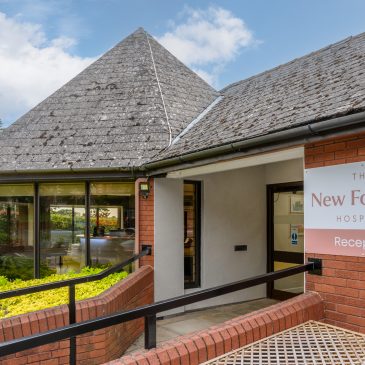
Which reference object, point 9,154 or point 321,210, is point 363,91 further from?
point 9,154

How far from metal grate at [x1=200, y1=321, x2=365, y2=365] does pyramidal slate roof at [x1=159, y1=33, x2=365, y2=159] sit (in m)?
2.10

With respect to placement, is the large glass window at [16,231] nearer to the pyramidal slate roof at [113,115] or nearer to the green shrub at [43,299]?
the pyramidal slate roof at [113,115]

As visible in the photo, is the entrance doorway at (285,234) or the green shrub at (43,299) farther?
the entrance doorway at (285,234)

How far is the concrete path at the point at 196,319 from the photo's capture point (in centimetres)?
630

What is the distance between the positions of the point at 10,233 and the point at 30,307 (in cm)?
354

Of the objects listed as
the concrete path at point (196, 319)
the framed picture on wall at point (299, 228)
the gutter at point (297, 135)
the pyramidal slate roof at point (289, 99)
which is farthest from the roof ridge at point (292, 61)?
the concrete path at point (196, 319)

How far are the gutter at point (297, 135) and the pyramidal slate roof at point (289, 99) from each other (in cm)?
9

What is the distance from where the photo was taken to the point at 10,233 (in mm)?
8211

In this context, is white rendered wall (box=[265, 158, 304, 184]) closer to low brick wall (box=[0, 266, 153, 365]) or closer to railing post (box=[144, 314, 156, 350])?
low brick wall (box=[0, 266, 153, 365])

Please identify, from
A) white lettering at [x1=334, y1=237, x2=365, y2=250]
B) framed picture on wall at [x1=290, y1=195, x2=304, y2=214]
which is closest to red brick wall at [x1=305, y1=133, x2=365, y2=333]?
white lettering at [x1=334, y1=237, x2=365, y2=250]

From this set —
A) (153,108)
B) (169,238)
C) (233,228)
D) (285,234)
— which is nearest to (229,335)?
(169,238)

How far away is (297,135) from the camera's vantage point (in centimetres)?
427

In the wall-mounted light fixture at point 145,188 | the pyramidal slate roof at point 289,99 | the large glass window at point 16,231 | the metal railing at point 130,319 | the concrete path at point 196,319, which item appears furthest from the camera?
the large glass window at point 16,231

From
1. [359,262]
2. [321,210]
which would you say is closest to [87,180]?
[321,210]
